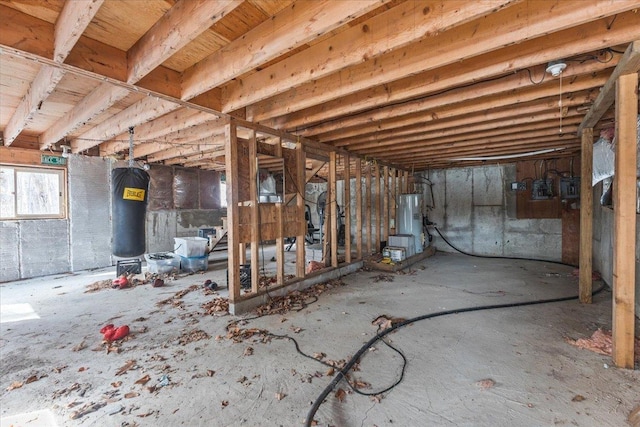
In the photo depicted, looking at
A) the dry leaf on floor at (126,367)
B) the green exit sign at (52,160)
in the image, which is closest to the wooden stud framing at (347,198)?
the dry leaf on floor at (126,367)

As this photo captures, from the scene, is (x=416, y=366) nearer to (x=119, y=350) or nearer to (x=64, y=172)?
(x=119, y=350)

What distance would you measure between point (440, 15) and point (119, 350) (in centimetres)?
355

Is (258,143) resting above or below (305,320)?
above

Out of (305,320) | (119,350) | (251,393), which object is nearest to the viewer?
(251,393)

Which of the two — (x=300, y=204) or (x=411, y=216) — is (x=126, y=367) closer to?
(x=300, y=204)

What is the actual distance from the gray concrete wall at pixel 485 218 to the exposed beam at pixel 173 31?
6916 mm

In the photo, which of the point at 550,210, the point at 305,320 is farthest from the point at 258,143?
the point at 550,210

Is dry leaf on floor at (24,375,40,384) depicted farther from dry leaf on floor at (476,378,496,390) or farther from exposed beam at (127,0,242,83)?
dry leaf on floor at (476,378,496,390)

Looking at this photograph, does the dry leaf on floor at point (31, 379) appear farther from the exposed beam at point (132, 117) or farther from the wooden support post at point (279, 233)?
the exposed beam at point (132, 117)

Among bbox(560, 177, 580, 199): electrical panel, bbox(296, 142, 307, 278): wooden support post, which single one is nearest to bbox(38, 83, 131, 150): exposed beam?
bbox(296, 142, 307, 278): wooden support post

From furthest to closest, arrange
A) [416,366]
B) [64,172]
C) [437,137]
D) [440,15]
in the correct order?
1. [64,172]
2. [437,137]
3. [416,366]
4. [440,15]

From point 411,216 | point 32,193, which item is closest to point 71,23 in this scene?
point 32,193

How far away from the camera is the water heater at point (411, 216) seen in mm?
6020

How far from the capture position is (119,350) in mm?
2473
